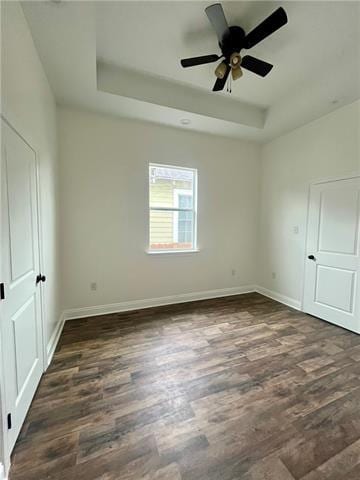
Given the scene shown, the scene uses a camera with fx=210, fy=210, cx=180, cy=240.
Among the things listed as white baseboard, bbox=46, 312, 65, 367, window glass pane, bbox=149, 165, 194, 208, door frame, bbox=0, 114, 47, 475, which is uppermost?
window glass pane, bbox=149, 165, 194, 208

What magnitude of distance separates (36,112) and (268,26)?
206 centimetres

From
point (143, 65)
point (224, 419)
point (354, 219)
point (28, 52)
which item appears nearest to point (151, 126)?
point (143, 65)

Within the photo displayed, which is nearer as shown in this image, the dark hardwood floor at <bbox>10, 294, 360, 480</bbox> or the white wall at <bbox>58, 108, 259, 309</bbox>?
the dark hardwood floor at <bbox>10, 294, 360, 480</bbox>

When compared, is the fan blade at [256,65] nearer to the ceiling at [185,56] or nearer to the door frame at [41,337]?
the ceiling at [185,56]

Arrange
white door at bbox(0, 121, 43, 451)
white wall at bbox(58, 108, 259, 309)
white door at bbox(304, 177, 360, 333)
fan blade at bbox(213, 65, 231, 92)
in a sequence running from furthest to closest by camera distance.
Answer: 1. white wall at bbox(58, 108, 259, 309)
2. white door at bbox(304, 177, 360, 333)
3. fan blade at bbox(213, 65, 231, 92)
4. white door at bbox(0, 121, 43, 451)

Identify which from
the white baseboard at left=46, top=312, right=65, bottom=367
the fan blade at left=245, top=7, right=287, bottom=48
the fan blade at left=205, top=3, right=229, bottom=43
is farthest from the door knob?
the fan blade at left=245, top=7, right=287, bottom=48

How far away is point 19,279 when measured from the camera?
1.46 metres

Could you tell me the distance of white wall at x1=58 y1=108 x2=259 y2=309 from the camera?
2994 mm

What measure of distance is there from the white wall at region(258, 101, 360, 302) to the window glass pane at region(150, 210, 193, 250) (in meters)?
1.57

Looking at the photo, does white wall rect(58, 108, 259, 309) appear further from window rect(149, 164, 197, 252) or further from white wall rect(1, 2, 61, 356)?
white wall rect(1, 2, 61, 356)

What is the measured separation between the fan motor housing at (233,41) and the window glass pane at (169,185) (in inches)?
69.5

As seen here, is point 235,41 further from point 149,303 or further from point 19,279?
point 149,303

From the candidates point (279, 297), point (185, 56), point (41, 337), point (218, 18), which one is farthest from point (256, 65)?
point (279, 297)

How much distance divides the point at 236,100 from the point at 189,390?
3722 millimetres
